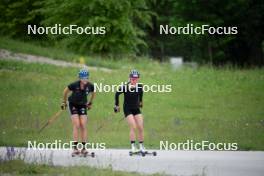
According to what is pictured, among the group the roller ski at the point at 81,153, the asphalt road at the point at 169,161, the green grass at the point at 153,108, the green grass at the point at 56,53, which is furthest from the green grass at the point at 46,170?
the green grass at the point at 56,53

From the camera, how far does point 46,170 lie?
1154cm

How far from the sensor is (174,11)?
118ft

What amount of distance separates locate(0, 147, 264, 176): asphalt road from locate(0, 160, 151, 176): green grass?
373 mm

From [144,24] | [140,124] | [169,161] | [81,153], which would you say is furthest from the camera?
[144,24]

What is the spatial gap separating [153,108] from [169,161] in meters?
5.53

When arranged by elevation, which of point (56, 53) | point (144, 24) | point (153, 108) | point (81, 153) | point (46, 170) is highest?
point (144, 24)

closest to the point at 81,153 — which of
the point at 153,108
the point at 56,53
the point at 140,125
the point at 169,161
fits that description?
the point at 140,125

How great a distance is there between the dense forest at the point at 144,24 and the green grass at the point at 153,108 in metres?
0.95

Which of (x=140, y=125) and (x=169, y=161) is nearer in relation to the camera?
(x=169, y=161)

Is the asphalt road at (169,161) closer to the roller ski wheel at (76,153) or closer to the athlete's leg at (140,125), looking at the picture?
the roller ski wheel at (76,153)

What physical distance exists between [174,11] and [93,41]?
17.4m

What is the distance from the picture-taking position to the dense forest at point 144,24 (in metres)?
17.6

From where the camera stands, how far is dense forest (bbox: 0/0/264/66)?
57.7 ft

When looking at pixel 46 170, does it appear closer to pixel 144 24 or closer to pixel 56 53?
pixel 56 53
